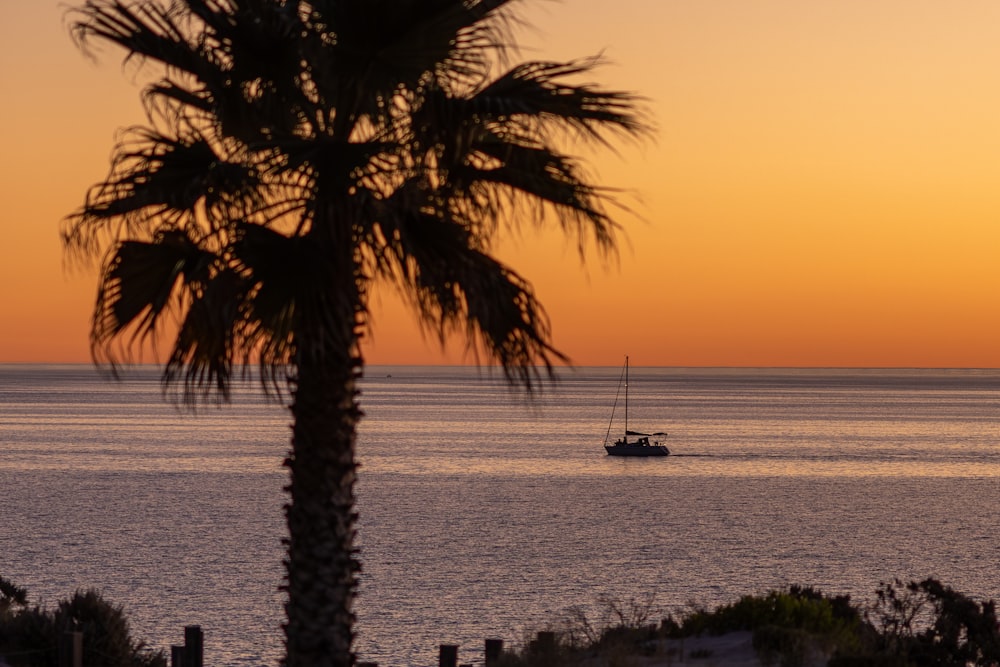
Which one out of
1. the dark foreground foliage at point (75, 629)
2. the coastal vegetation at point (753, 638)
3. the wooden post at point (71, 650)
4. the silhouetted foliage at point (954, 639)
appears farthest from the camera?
the dark foreground foliage at point (75, 629)

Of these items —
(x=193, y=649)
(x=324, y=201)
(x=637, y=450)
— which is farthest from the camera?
(x=637, y=450)

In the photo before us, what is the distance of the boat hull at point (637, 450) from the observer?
124m

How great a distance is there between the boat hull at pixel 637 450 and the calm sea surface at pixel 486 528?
2.25 m

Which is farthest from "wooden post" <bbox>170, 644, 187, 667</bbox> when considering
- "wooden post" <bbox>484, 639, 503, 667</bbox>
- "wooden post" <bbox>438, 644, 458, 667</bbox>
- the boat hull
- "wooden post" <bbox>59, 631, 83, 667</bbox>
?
the boat hull

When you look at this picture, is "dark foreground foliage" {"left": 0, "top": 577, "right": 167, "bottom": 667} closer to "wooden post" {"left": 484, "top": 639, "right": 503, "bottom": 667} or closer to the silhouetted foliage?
"wooden post" {"left": 484, "top": 639, "right": 503, "bottom": 667}

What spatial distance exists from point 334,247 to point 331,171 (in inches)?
31.7

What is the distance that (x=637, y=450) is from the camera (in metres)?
124

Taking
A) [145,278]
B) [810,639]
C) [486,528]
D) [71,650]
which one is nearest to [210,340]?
[145,278]

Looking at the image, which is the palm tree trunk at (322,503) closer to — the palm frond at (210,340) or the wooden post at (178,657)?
the palm frond at (210,340)

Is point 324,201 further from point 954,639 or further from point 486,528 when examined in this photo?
point 486,528

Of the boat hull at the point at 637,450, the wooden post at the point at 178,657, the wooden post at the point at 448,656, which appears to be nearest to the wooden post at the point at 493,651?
the wooden post at the point at 448,656

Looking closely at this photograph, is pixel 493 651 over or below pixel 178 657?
over

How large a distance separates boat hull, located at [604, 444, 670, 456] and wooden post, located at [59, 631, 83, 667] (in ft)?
363

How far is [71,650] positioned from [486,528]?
54.5 metres
